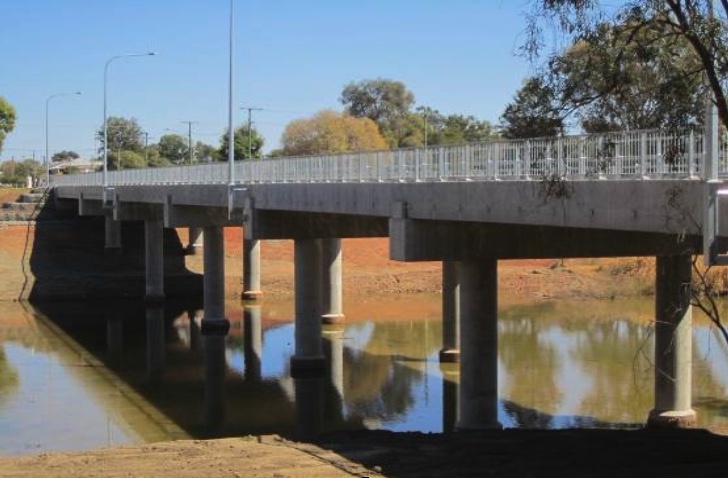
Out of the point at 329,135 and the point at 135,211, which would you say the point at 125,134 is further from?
the point at 135,211

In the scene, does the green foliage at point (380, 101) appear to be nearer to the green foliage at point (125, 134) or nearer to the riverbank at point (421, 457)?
the green foliage at point (125, 134)

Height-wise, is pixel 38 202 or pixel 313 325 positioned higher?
pixel 38 202

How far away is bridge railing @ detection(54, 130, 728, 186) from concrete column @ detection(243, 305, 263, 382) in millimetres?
6837

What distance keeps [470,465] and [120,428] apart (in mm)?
11959

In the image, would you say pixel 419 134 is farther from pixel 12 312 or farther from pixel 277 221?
pixel 277 221

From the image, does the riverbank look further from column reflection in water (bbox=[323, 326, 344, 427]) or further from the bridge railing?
column reflection in water (bbox=[323, 326, 344, 427])

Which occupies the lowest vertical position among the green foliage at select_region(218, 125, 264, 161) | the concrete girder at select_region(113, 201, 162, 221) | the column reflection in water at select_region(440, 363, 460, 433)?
the column reflection in water at select_region(440, 363, 460, 433)

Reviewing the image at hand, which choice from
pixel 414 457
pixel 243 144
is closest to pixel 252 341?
pixel 414 457

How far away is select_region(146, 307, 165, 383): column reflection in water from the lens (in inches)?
1465

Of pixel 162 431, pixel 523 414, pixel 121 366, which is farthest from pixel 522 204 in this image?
pixel 121 366

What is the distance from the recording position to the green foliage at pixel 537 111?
1689cm

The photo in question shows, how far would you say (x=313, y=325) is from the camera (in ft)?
120

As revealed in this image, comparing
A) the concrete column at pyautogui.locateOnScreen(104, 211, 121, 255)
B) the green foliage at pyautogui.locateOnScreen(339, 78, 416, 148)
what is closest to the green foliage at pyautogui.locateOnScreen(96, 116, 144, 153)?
the green foliage at pyautogui.locateOnScreen(339, 78, 416, 148)

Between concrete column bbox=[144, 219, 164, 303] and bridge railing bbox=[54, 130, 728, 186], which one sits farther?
concrete column bbox=[144, 219, 164, 303]
